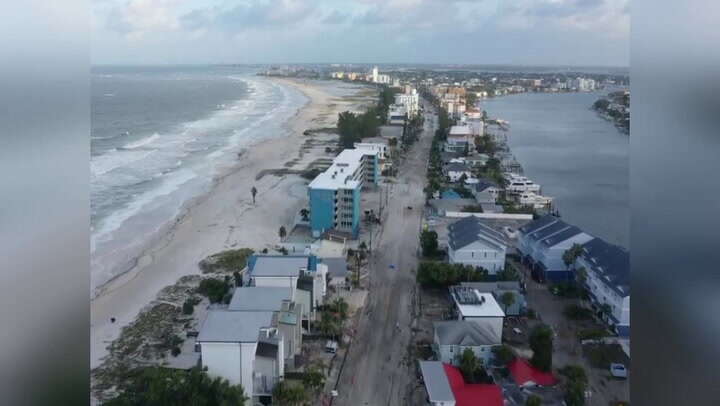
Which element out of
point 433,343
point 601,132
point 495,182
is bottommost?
point 433,343

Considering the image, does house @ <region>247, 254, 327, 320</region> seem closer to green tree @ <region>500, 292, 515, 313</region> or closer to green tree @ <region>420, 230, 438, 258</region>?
green tree @ <region>500, 292, 515, 313</region>

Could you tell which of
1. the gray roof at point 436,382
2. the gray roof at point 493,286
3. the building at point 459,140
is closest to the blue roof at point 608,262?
the gray roof at point 493,286

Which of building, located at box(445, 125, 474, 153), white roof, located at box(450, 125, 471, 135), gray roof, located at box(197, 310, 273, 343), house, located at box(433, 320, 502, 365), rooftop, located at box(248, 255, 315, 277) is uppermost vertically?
white roof, located at box(450, 125, 471, 135)

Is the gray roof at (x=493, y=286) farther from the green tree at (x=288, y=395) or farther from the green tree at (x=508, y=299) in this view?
the green tree at (x=288, y=395)

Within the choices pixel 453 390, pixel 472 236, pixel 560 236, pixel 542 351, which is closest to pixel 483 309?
pixel 542 351

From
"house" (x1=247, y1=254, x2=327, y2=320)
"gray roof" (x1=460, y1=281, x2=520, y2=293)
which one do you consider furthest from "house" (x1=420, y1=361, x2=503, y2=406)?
"gray roof" (x1=460, y1=281, x2=520, y2=293)
